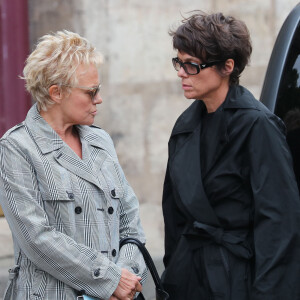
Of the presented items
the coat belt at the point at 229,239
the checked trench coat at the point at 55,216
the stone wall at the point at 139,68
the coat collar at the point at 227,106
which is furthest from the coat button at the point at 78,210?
the stone wall at the point at 139,68

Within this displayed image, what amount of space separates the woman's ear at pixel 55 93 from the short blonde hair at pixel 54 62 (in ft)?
0.04

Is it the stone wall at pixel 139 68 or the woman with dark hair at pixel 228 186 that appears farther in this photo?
the stone wall at pixel 139 68

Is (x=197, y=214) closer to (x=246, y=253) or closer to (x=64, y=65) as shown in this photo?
(x=246, y=253)

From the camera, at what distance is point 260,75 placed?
7617mm

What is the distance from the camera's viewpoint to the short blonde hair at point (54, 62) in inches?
136

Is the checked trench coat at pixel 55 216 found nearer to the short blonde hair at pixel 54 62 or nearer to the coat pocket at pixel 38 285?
the coat pocket at pixel 38 285

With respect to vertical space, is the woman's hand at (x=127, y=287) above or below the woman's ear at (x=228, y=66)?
below

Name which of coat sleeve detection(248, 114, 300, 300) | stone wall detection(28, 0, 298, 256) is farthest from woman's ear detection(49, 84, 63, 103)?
stone wall detection(28, 0, 298, 256)

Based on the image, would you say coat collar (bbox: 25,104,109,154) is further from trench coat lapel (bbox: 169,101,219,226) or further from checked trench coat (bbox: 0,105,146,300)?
trench coat lapel (bbox: 169,101,219,226)

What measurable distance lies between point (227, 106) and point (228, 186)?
33 centimetres

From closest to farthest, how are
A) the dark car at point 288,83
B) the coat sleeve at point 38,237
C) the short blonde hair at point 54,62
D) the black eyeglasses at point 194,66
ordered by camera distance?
the coat sleeve at point 38,237 → the short blonde hair at point 54,62 → the black eyeglasses at point 194,66 → the dark car at point 288,83

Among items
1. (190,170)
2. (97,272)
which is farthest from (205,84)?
(97,272)

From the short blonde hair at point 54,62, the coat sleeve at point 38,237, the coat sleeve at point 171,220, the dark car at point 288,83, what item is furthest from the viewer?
the dark car at point 288,83

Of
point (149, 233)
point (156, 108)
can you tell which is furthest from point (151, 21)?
point (149, 233)
